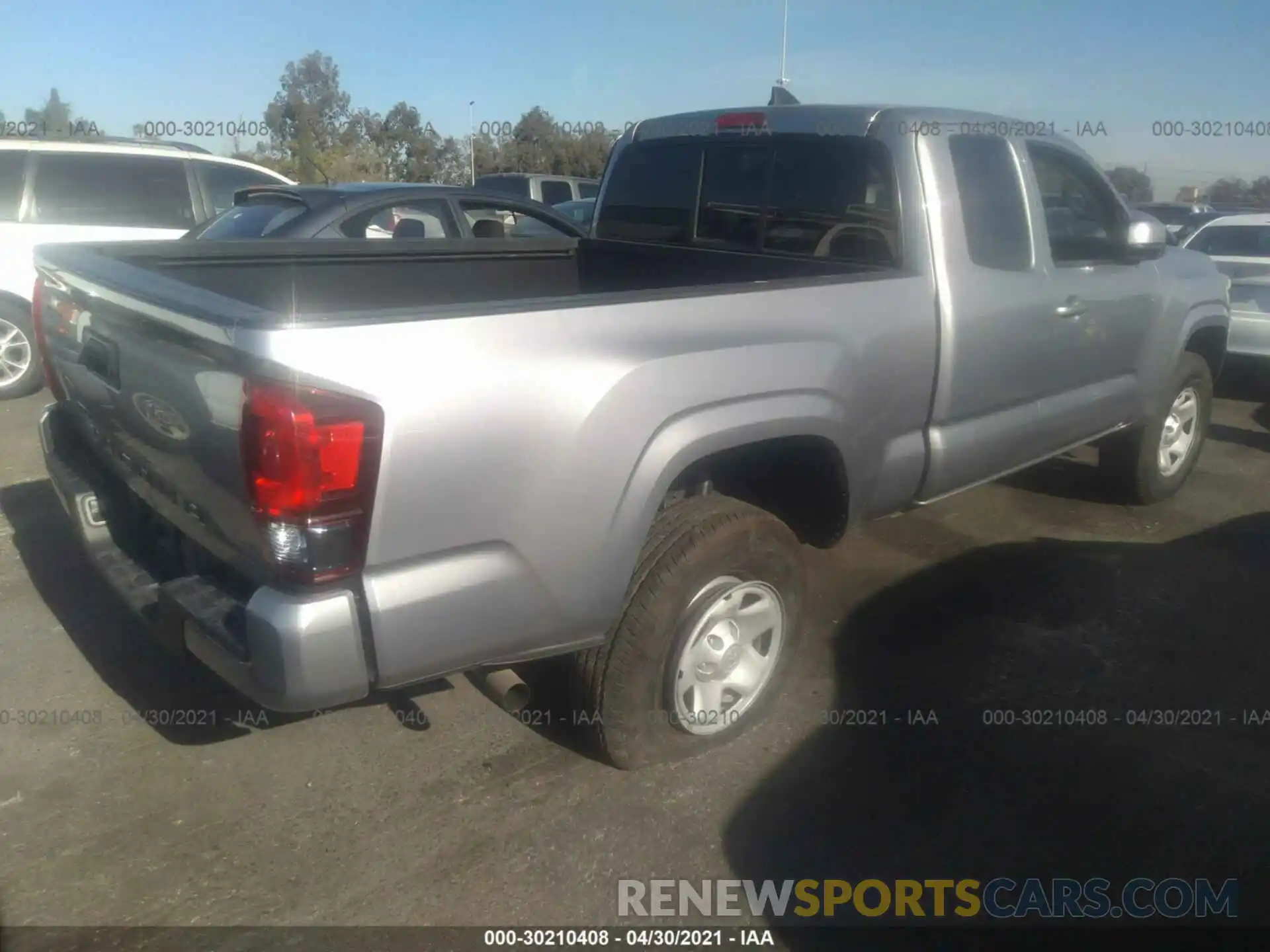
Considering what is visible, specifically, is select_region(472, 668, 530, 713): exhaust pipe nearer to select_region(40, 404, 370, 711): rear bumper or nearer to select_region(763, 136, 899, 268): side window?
select_region(40, 404, 370, 711): rear bumper

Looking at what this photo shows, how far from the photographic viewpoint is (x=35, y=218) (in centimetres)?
730

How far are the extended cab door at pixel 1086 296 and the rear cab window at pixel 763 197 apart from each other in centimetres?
82

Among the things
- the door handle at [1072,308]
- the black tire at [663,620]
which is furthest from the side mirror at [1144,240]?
the black tire at [663,620]

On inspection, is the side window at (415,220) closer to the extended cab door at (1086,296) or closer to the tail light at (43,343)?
the tail light at (43,343)

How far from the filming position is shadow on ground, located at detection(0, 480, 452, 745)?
129 inches

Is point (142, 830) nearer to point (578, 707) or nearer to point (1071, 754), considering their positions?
point (578, 707)

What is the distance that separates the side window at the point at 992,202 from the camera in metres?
3.68

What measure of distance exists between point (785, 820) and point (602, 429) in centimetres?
131

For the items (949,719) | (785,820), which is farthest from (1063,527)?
(785,820)

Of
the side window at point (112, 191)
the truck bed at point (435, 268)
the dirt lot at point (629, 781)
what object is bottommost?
the dirt lot at point (629, 781)

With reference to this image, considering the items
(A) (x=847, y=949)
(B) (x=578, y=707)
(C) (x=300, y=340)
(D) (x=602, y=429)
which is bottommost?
(A) (x=847, y=949)

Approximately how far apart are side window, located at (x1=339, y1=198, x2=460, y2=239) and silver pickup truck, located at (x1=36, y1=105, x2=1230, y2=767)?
7.56 feet

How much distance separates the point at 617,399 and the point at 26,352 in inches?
262

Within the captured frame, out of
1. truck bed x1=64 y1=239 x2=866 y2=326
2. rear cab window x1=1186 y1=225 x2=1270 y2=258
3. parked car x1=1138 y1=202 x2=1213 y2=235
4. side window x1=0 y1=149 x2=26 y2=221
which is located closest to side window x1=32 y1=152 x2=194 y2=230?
side window x1=0 y1=149 x2=26 y2=221
